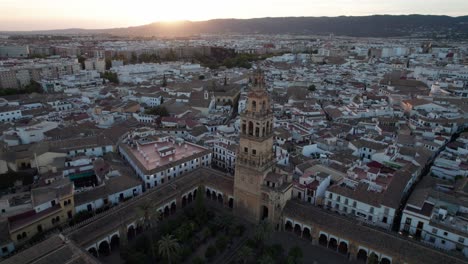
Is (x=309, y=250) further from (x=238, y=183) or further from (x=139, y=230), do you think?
(x=139, y=230)

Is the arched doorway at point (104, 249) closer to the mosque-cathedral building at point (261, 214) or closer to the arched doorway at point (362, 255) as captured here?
the mosque-cathedral building at point (261, 214)

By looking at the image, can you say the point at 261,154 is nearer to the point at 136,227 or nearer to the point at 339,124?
the point at 136,227

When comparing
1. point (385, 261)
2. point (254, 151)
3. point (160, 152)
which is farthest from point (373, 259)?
point (160, 152)

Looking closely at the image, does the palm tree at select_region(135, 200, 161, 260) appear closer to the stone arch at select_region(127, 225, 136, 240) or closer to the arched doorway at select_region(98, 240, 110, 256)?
the stone arch at select_region(127, 225, 136, 240)

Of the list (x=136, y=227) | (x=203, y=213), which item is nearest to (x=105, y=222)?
(x=136, y=227)

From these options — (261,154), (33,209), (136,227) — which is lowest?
(136,227)

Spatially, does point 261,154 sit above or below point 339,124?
above
